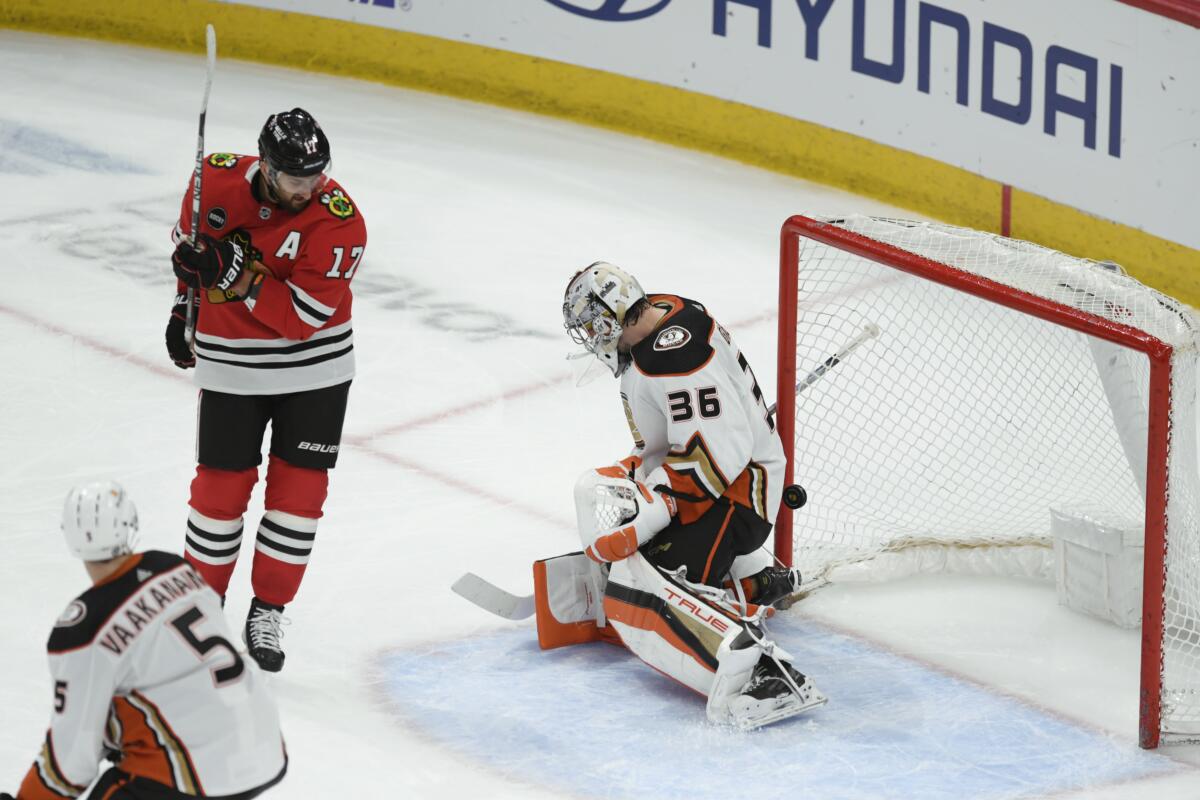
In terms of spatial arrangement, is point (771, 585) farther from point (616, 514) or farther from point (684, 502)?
point (616, 514)

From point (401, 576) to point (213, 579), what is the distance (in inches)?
24.4

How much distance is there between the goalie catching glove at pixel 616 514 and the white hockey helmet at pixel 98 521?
1348mm

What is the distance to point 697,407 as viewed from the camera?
3846 mm

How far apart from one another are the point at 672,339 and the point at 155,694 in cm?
149

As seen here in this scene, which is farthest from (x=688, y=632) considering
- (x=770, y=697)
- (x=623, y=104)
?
(x=623, y=104)

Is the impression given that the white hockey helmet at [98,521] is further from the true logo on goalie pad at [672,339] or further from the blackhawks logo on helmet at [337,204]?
the true logo on goalie pad at [672,339]

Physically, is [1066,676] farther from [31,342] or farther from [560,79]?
[560,79]

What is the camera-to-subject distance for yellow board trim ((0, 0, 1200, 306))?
20.2 feet

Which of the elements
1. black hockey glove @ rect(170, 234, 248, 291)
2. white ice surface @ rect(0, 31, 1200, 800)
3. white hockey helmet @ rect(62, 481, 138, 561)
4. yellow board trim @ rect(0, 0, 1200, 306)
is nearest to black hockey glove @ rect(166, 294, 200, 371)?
black hockey glove @ rect(170, 234, 248, 291)

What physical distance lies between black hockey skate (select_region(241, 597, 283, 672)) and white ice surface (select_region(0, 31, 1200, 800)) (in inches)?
2.8

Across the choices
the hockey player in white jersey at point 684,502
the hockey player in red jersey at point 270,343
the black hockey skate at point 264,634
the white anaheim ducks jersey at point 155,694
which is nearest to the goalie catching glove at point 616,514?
the hockey player in white jersey at point 684,502

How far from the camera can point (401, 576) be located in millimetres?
4484

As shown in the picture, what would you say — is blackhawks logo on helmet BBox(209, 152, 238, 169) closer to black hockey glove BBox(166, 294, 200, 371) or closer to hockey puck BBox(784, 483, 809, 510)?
black hockey glove BBox(166, 294, 200, 371)

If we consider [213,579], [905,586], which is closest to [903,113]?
[905,586]
